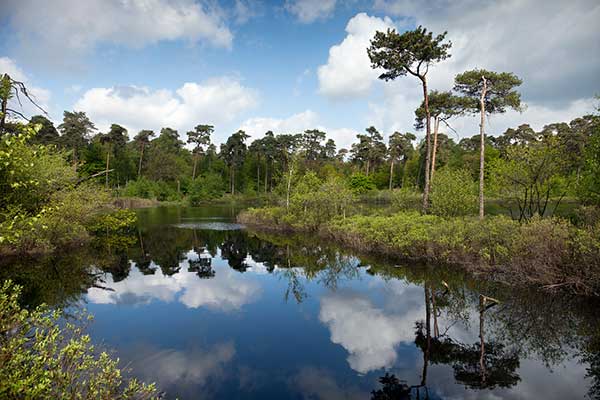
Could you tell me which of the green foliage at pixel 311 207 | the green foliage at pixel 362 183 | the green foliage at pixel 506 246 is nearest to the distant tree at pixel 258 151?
the green foliage at pixel 362 183

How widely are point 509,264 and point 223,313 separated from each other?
1209 cm

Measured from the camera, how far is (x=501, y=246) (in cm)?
1427

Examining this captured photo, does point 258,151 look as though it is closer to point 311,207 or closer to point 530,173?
point 311,207

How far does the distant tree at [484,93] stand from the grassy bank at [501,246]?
3.96 meters

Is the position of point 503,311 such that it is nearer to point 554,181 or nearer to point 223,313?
point 223,313

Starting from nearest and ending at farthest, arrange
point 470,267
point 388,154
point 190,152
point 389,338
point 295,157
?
point 389,338 < point 470,267 < point 295,157 < point 388,154 < point 190,152

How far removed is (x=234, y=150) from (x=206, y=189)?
12184 millimetres

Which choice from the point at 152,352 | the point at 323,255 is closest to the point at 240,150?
the point at 323,255

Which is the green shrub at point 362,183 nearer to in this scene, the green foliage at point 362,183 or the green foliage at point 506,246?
the green foliage at point 362,183

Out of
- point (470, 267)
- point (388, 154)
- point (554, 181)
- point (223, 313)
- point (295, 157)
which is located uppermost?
point (388, 154)

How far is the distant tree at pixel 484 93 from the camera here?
779 inches

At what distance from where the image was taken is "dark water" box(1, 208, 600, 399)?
25.3 feet

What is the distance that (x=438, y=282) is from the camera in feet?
48.7

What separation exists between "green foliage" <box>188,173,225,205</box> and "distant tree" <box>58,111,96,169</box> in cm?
2163
